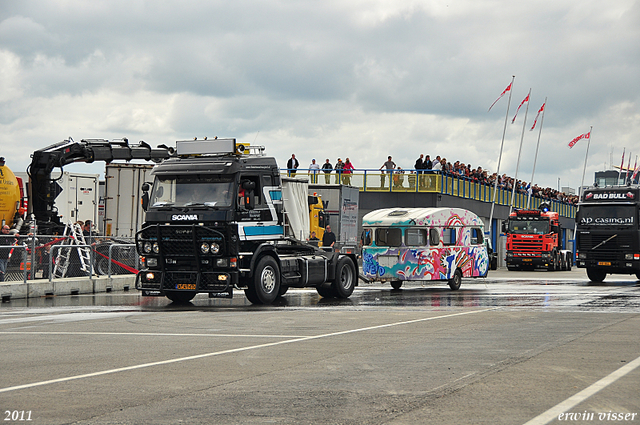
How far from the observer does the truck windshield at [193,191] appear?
1811cm

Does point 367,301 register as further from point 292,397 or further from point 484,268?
point 292,397

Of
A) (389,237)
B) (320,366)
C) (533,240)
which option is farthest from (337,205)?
(320,366)

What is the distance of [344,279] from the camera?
22.0 metres

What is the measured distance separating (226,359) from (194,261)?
336 inches

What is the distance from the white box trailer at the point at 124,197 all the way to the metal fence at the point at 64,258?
2.65 m

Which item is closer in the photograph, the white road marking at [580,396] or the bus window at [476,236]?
the white road marking at [580,396]

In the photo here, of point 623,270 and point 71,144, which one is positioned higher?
point 71,144

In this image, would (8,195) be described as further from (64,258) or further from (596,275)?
(596,275)

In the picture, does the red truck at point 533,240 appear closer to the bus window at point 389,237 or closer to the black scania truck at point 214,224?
the bus window at point 389,237

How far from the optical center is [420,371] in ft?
29.3

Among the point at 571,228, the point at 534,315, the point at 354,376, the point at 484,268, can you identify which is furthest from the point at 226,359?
the point at 571,228

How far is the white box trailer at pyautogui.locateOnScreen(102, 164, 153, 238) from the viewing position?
29469mm

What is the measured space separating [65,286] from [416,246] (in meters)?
9.84

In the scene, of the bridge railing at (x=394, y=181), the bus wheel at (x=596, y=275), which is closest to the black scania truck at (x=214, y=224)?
the bus wheel at (x=596, y=275)
